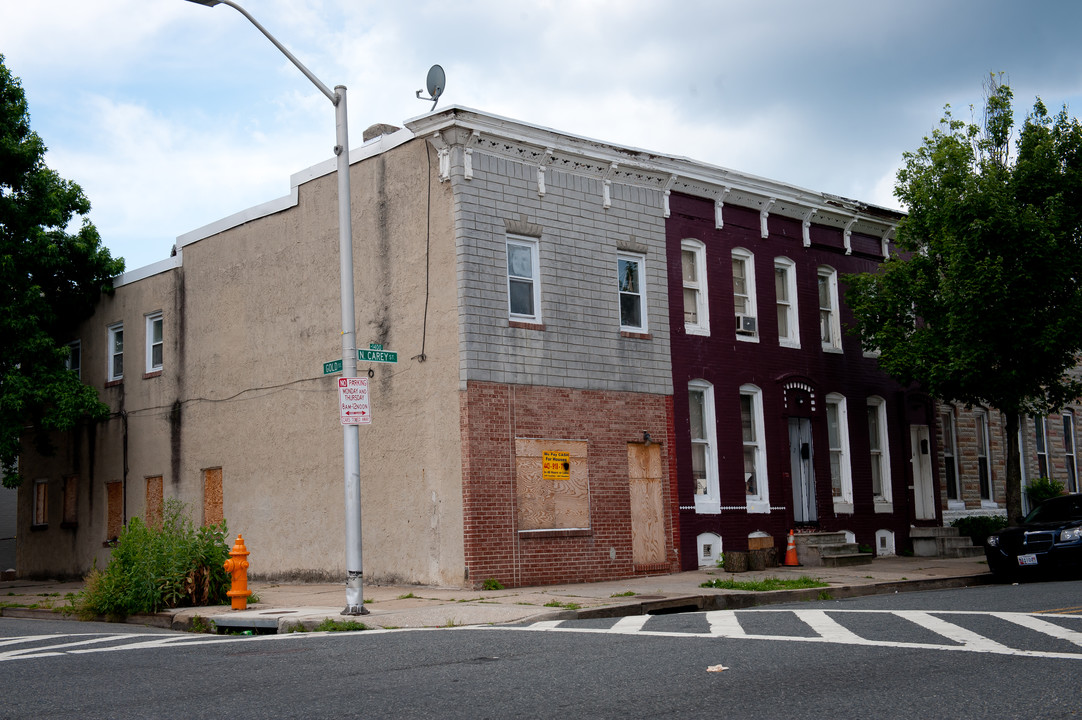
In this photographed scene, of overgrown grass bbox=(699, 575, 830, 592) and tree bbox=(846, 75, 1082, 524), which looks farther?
tree bbox=(846, 75, 1082, 524)

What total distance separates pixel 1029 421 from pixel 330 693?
90.9 feet

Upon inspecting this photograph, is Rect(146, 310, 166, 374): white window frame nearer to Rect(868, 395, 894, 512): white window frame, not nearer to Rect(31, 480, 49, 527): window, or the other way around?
Rect(31, 480, 49, 527): window

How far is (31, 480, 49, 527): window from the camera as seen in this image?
91.9ft

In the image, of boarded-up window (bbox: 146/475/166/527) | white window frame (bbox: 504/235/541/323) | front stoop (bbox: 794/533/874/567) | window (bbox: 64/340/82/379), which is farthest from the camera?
window (bbox: 64/340/82/379)

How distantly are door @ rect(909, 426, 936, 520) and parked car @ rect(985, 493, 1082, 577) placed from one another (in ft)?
24.4

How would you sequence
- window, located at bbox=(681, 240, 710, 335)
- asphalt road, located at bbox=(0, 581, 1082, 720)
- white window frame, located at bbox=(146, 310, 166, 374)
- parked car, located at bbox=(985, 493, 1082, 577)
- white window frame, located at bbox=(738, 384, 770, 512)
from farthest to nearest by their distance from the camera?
1. white window frame, located at bbox=(146, 310, 166, 374)
2. white window frame, located at bbox=(738, 384, 770, 512)
3. window, located at bbox=(681, 240, 710, 335)
4. parked car, located at bbox=(985, 493, 1082, 577)
5. asphalt road, located at bbox=(0, 581, 1082, 720)

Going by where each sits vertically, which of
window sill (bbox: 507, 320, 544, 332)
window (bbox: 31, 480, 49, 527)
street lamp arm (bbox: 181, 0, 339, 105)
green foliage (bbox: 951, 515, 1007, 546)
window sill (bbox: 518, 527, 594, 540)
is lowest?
green foliage (bbox: 951, 515, 1007, 546)

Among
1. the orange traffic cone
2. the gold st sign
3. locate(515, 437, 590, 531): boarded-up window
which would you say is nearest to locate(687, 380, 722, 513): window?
the orange traffic cone

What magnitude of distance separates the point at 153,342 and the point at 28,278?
10.2 feet

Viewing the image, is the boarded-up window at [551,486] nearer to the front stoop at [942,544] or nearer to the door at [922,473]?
the front stoop at [942,544]

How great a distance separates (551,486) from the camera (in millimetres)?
19047

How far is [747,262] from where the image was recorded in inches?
930

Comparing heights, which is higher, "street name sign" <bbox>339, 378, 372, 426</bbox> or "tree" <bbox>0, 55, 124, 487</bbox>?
"tree" <bbox>0, 55, 124, 487</bbox>

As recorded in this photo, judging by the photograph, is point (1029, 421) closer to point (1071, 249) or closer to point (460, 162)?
point (1071, 249)
